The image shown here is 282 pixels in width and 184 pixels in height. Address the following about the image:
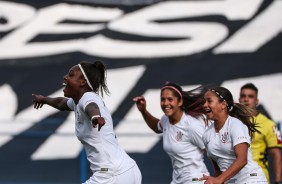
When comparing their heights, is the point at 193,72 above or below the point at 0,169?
above

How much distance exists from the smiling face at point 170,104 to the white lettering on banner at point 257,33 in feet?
15.8

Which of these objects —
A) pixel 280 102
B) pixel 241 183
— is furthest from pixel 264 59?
pixel 241 183

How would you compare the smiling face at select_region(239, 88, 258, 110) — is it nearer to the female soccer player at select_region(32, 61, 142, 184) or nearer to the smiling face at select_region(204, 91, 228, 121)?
the smiling face at select_region(204, 91, 228, 121)

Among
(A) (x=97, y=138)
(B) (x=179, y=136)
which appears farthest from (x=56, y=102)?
(B) (x=179, y=136)

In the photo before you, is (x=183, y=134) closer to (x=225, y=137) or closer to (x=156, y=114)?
(x=225, y=137)

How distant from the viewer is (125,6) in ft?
40.2

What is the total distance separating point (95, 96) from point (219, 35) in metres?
6.40

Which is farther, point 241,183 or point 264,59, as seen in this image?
point 264,59

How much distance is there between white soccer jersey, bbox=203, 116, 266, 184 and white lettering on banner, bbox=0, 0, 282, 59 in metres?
5.64

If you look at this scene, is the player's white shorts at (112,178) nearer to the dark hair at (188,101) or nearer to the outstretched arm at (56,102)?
the outstretched arm at (56,102)

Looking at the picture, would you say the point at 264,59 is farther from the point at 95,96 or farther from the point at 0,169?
the point at 95,96

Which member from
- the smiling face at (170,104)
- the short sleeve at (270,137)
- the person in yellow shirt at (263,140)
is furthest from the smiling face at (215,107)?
the short sleeve at (270,137)

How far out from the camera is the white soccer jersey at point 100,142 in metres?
5.92

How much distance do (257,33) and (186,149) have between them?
17.0ft
